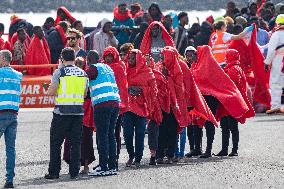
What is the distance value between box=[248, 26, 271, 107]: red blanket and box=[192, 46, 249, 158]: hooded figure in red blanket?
7.12 m

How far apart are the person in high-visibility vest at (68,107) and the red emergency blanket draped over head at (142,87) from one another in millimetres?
1400

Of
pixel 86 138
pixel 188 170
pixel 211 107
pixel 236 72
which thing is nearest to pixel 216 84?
pixel 211 107

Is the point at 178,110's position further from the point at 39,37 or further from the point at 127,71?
the point at 39,37

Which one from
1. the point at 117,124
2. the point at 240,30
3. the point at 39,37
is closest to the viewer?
the point at 117,124

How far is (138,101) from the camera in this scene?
19.8 meters

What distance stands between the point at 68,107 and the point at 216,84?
3.62 m

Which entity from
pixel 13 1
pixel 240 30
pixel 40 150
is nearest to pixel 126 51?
pixel 40 150

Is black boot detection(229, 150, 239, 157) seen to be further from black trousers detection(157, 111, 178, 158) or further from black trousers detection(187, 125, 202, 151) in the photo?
black trousers detection(157, 111, 178, 158)

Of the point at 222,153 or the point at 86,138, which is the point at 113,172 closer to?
the point at 86,138

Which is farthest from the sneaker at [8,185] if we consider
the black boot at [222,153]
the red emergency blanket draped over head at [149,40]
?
the red emergency blanket draped over head at [149,40]

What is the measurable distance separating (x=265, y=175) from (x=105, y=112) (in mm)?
2054

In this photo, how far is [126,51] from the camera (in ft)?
66.3

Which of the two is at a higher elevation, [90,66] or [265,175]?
[90,66]

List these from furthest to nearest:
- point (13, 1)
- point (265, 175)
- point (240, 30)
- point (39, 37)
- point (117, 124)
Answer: point (13, 1), point (39, 37), point (240, 30), point (117, 124), point (265, 175)
